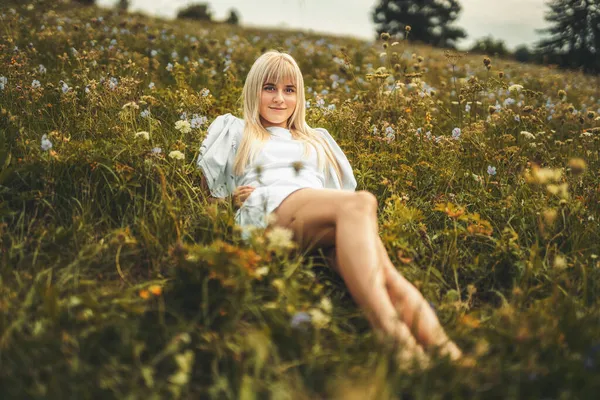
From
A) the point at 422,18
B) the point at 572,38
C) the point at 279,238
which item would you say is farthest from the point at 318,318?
the point at 422,18

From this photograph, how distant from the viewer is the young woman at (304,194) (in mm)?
2029

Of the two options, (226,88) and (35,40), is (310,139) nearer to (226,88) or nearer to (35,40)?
(226,88)

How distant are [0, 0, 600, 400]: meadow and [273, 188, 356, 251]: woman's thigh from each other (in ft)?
0.48

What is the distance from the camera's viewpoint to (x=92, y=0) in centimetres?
1231

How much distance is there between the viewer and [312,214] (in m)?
2.45

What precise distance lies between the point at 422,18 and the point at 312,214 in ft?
114

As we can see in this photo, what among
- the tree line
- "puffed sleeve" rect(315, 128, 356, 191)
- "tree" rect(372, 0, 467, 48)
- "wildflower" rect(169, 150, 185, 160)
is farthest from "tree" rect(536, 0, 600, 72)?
"wildflower" rect(169, 150, 185, 160)

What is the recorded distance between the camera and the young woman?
203 centimetres

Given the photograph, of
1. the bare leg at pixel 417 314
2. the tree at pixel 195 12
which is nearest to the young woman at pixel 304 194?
the bare leg at pixel 417 314

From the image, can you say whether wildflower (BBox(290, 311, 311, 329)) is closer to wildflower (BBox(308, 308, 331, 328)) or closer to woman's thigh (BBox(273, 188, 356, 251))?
wildflower (BBox(308, 308, 331, 328))

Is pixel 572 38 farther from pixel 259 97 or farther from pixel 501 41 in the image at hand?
pixel 259 97

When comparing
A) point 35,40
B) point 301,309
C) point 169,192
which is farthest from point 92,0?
point 301,309

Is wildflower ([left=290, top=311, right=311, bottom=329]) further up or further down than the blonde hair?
further down

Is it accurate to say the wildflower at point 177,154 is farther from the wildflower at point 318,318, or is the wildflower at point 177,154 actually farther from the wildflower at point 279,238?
the wildflower at point 318,318
